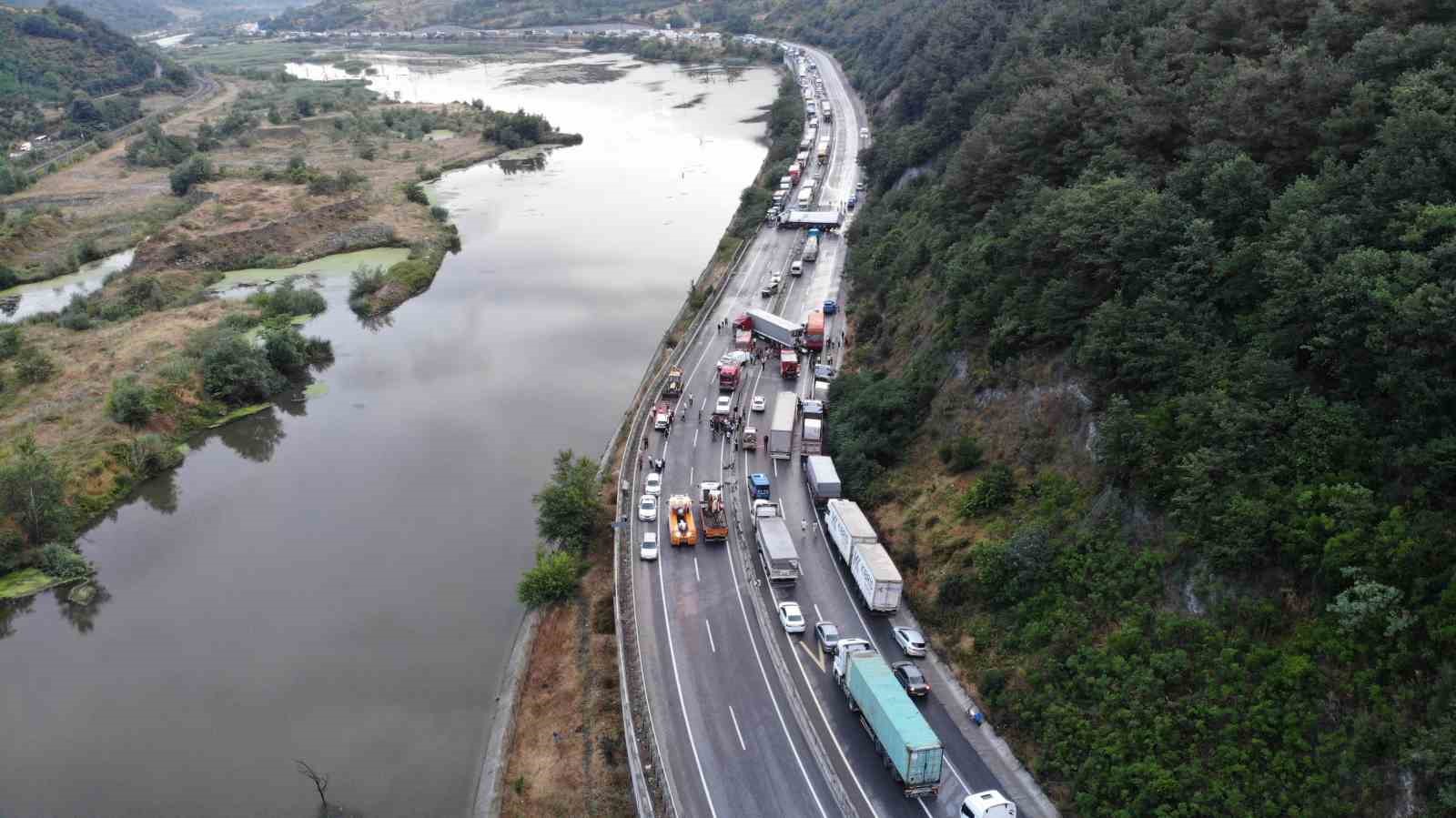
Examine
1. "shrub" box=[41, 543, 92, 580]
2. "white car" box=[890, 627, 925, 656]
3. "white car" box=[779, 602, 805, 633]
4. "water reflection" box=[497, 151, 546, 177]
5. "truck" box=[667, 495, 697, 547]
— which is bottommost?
"shrub" box=[41, 543, 92, 580]

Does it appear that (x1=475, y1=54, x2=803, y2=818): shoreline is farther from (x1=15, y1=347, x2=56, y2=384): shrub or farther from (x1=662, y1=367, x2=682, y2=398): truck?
(x1=15, y1=347, x2=56, y2=384): shrub

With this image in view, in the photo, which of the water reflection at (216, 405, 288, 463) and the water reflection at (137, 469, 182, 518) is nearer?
the water reflection at (137, 469, 182, 518)

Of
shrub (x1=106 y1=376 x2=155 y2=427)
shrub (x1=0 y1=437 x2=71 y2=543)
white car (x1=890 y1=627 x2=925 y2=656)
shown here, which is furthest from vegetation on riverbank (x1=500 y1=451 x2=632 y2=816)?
shrub (x1=106 y1=376 x2=155 y2=427)

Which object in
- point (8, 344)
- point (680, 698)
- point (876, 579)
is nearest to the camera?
point (680, 698)

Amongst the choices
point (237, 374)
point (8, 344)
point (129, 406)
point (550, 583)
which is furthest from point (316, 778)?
point (8, 344)

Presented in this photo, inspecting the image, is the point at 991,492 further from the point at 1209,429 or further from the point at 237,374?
the point at 237,374
